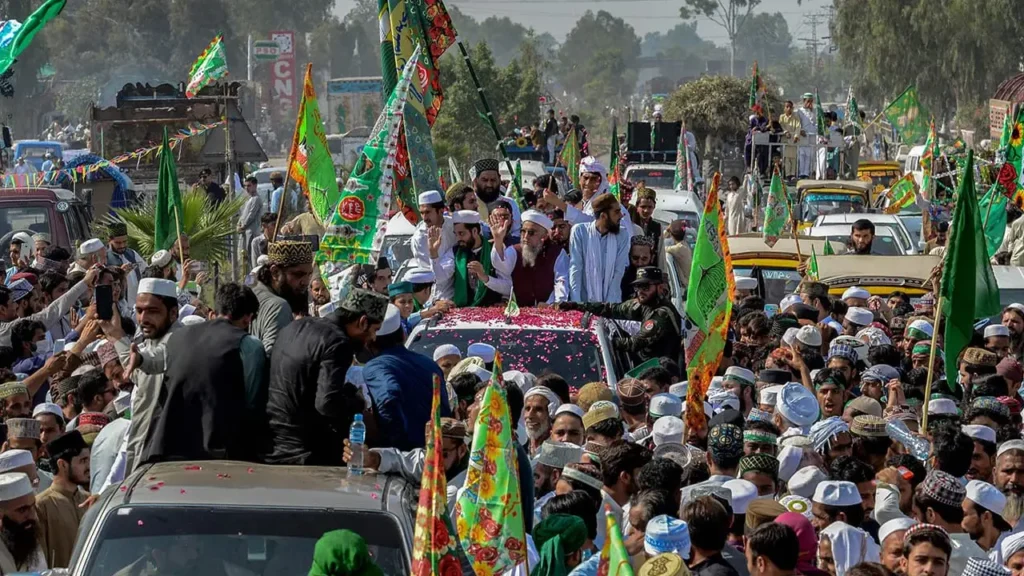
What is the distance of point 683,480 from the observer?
8344mm

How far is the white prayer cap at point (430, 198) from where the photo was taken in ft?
39.8

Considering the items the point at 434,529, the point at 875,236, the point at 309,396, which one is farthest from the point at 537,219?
the point at 875,236

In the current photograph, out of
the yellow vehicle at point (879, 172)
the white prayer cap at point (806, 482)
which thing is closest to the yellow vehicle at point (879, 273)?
the white prayer cap at point (806, 482)

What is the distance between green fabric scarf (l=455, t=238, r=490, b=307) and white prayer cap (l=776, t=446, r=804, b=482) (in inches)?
144

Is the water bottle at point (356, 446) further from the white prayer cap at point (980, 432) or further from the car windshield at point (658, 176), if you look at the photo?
the car windshield at point (658, 176)

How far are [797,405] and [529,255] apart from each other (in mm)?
2746

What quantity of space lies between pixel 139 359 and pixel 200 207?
35.7ft

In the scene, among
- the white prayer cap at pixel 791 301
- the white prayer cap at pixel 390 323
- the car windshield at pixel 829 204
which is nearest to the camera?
the white prayer cap at pixel 390 323

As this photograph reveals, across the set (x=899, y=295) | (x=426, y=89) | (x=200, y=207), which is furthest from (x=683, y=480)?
(x=200, y=207)

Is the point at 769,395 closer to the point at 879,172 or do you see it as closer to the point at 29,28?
the point at 29,28

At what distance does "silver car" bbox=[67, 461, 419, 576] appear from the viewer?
5867 millimetres

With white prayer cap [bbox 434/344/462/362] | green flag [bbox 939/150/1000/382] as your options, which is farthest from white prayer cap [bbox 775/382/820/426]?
white prayer cap [bbox 434/344/462/362]

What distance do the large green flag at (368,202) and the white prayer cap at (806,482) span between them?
4337mm

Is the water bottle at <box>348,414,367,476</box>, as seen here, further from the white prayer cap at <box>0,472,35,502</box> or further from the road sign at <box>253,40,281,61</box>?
the road sign at <box>253,40,281,61</box>
